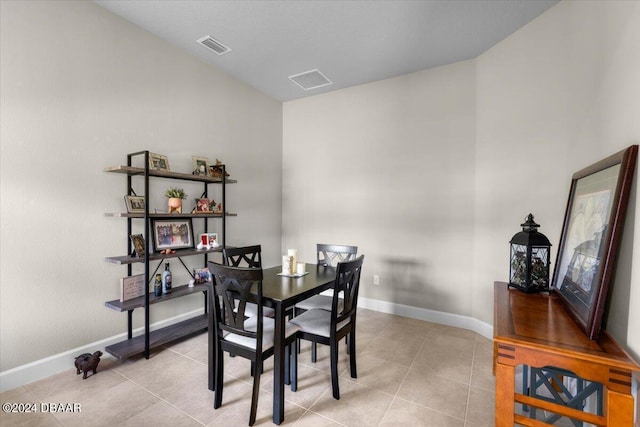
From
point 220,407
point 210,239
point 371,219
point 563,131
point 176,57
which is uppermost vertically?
point 176,57

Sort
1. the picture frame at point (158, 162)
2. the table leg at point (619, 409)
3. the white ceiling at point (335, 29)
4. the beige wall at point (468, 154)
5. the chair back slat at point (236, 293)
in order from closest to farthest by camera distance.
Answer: the table leg at point (619, 409), the beige wall at point (468, 154), the chair back slat at point (236, 293), the white ceiling at point (335, 29), the picture frame at point (158, 162)

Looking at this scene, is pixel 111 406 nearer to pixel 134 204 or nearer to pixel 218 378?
pixel 218 378

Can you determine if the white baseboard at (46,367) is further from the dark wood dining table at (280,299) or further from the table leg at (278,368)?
the table leg at (278,368)

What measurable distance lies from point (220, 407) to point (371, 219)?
2674mm

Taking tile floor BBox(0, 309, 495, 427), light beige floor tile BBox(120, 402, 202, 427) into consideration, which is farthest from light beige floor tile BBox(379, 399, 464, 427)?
light beige floor tile BBox(120, 402, 202, 427)

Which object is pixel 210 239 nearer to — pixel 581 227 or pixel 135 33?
pixel 135 33

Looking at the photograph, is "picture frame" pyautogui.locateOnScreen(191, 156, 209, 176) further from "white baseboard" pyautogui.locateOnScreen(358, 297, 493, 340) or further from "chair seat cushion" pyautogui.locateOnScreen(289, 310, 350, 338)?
"white baseboard" pyautogui.locateOnScreen(358, 297, 493, 340)

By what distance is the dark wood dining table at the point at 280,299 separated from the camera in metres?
1.73

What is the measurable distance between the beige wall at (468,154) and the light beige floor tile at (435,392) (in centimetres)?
107

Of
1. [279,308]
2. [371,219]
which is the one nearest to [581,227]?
[279,308]

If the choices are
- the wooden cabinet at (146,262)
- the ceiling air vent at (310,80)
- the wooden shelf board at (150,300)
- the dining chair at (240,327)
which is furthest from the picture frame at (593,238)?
the ceiling air vent at (310,80)

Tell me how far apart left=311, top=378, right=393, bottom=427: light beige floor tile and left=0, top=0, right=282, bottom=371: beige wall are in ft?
6.68

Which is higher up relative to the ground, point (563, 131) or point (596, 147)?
point (563, 131)

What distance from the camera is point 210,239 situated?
319 cm
